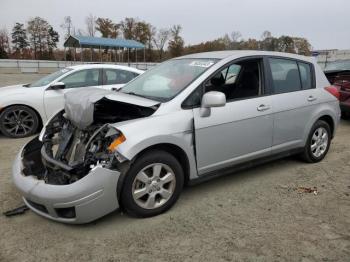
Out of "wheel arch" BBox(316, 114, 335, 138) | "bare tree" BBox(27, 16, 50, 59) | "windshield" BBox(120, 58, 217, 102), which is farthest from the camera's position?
"bare tree" BBox(27, 16, 50, 59)

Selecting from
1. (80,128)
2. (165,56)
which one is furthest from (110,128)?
(165,56)

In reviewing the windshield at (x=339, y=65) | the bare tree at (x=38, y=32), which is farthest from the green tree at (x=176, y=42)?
the windshield at (x=339, y=65)

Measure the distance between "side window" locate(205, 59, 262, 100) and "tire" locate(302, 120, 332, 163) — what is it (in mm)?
1252

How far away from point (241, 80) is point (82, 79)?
13.7 ft

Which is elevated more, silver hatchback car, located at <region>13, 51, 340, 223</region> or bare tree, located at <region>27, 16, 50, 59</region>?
bare tree, located at <region>27, 16, 50, 59</region>

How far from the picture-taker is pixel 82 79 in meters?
7.41

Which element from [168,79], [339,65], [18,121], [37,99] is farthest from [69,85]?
[339,65]

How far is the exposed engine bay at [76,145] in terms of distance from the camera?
3.17m

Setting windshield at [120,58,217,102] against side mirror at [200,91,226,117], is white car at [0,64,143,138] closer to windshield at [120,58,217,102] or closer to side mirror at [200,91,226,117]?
windshield at [120,58,217,102]

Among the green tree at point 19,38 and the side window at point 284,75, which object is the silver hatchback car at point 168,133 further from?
the green tree at point 19,38

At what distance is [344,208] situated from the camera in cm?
371

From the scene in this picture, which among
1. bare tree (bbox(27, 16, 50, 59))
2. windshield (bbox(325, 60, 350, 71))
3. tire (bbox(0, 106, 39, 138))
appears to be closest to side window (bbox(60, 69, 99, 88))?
tire (bbox(0, 106, 39, 138))

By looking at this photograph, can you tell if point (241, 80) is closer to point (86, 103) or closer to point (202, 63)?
point (202, 63)

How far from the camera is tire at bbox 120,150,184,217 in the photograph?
3264mm
